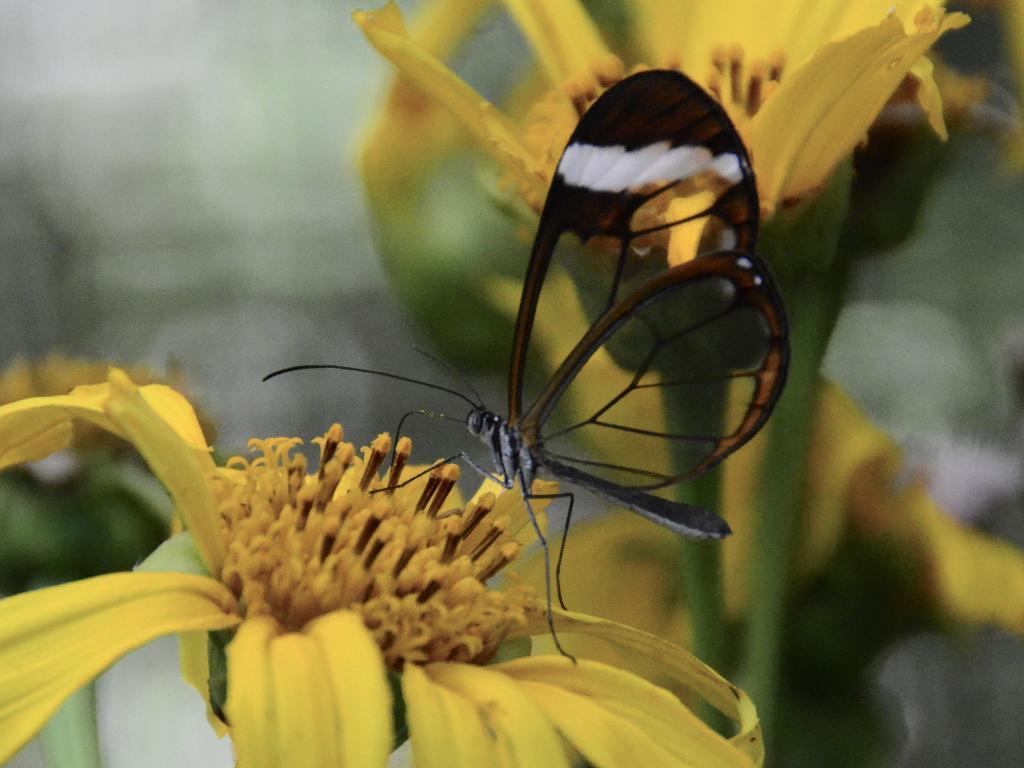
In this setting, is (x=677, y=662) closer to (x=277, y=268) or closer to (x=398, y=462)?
(x=398, y=462)

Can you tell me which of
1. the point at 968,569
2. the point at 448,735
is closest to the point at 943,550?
the point at 968,569

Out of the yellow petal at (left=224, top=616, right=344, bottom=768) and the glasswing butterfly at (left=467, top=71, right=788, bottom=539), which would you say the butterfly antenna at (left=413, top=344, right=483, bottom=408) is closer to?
the glasswing butterfly at (left=467, top=71, right=788, bottom=539)

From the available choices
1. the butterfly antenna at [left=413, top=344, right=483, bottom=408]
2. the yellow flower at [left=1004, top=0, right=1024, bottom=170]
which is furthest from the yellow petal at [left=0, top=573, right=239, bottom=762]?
the yellow flower at [left=1004, top=0, right=1024, bottom=170]

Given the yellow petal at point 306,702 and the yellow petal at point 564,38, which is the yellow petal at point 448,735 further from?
the yellow petal at point 564,38

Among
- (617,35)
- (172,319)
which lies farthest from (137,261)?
(617,35)

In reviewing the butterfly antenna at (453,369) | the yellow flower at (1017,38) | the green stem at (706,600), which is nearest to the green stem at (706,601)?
the green stem at (706,600)
